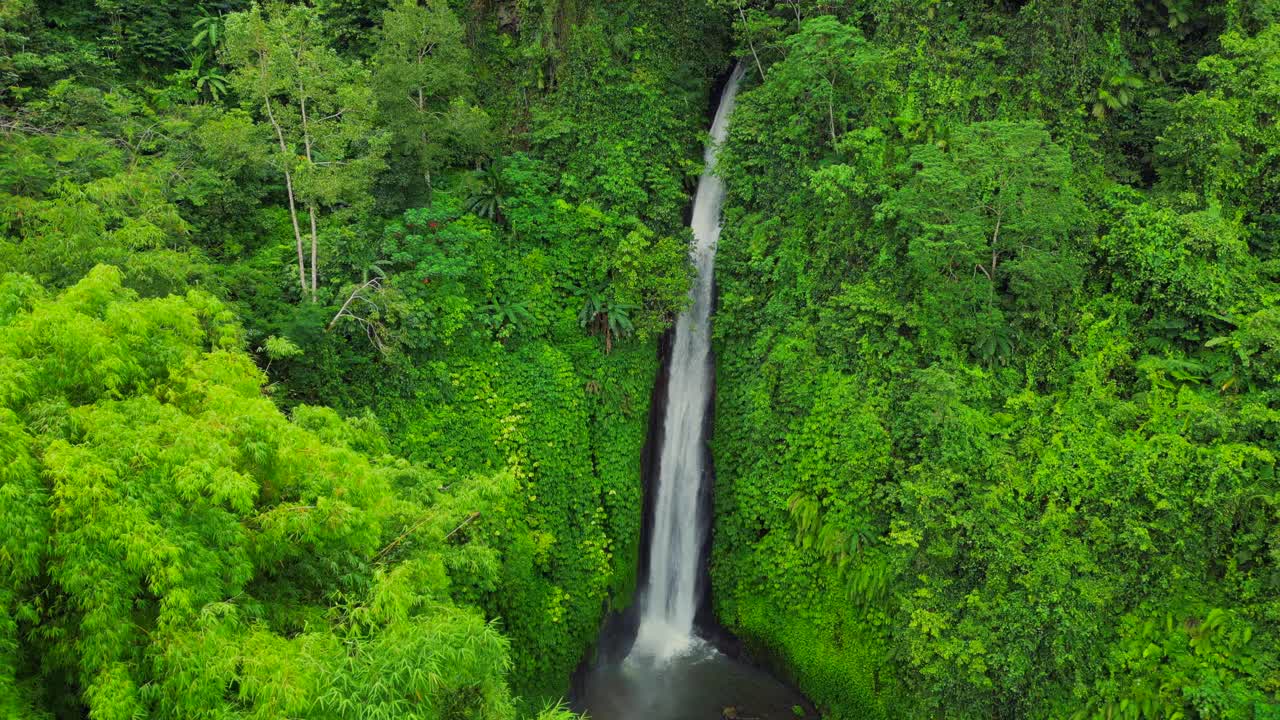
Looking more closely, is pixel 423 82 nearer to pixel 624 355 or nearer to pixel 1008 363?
pixel 624 355

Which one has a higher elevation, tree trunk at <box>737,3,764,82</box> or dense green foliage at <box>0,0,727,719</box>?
tree trunk at <box>737,3,764,82</box>

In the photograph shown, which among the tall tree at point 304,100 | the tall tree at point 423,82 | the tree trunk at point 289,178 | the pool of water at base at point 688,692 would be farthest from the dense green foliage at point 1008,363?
the tree trunk at point 289,178

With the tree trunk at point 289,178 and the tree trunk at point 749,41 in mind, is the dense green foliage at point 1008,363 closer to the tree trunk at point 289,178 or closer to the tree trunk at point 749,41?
the tree trunk at point 749,41

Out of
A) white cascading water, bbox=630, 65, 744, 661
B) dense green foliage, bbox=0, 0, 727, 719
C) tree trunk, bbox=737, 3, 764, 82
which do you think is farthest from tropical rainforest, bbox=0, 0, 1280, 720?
white cascading water, bbox=630, 65, 744, 661

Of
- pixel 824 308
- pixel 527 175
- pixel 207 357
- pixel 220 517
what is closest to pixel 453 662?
pixel 220 517

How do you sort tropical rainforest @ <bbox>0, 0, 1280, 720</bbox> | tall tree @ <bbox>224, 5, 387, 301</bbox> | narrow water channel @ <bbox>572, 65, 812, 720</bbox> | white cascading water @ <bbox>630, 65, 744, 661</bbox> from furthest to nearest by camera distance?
white cascading water @ <bbox>630, 65, 744, 661</bbox>, narrow water channel @ <bbox>572, 65, 812, 720</bbox>, tall tree @ <bbox>224, 5, 387, 301</bbox>, tropical rainforest @ <bbox>0, 0, 1280, 720</bbox>

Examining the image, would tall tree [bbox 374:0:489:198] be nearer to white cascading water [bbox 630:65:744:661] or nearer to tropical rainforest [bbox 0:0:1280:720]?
tropical rainforest [bbox 0:0:1280:720]

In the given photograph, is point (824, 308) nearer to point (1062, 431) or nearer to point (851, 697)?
point (1062, 431)

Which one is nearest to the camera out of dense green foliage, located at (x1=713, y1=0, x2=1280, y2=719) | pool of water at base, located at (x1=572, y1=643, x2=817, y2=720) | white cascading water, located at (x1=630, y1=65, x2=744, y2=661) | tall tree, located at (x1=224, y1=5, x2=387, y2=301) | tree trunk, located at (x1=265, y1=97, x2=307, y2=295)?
dense green foliage, located at (x1=713, y1=0, x2=1280, y2=719)
